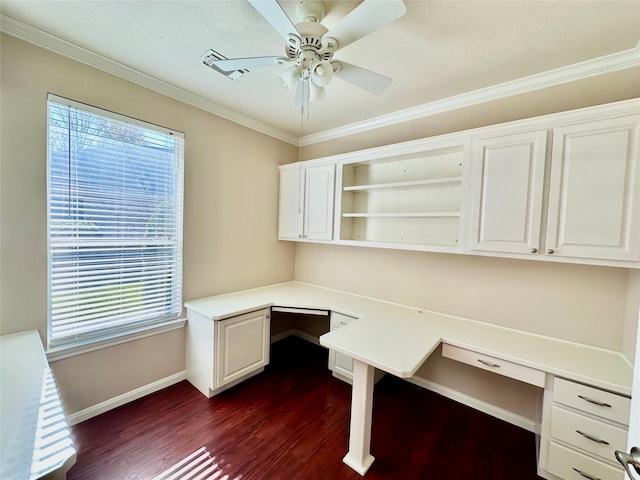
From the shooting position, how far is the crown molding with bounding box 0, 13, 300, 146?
5.32 feet

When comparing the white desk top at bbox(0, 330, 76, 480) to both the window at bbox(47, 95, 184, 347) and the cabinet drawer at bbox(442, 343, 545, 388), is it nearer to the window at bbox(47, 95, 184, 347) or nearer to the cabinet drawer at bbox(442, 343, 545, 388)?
the window at bbox(47, 95, 184, 347)

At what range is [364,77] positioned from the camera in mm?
1554

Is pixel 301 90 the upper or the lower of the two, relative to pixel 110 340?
upper

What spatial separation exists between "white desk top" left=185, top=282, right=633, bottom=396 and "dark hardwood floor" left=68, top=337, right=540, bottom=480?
757mm

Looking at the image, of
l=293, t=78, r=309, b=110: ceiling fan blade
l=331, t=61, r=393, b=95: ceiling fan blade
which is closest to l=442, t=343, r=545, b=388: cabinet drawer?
l=331, t=61, r=393, b=95: ceiling fan blade

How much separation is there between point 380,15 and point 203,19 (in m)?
1.06

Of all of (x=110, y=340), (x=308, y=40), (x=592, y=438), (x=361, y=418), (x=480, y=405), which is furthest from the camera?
(x=480, y=405)

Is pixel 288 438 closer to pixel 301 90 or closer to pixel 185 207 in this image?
pixel 185 207

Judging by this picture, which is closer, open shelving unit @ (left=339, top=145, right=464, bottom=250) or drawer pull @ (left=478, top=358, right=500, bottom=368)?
drawer pull @ (left=478, top=358, right=500, bottom=368)

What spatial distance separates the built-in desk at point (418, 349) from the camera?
1.53 meters

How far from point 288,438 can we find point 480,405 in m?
1.65

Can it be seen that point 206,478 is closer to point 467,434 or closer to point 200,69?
point 467,434

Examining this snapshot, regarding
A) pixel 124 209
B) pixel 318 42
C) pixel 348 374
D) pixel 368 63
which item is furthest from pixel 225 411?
pixel 368 63

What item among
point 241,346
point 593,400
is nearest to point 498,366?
point 593,400
